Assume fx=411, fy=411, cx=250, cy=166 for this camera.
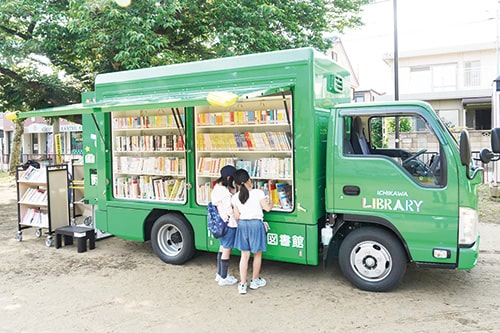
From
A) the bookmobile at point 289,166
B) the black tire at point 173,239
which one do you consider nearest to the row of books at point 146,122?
the bookmobile at point 289,166

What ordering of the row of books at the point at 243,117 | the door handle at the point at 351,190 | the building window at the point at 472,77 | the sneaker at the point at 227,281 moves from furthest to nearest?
the building window at the point at 472,77 < the row of books at the point at 243,117 < the sneaker at the point at 227,281 < the door handle at the point at 351,190

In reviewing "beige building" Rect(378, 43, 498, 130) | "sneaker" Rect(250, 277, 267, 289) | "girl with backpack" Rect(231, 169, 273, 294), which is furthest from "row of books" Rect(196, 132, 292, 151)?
"beige building" Rect(378, 43, 498, 130)

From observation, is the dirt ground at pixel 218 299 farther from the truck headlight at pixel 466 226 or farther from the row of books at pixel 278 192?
the row of books at pixel 278 192

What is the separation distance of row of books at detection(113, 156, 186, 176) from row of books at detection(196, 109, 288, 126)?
0.73 m

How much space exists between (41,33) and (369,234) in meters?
9.85

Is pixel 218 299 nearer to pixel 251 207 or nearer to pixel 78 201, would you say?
pixel 251 207

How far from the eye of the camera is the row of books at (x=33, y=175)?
7.76 meters

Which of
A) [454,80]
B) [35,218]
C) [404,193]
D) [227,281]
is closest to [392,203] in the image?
[404,193]

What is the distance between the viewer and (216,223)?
17.1 feet

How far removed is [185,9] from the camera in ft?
34.6

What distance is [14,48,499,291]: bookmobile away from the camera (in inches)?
182

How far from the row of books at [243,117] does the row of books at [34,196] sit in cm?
371

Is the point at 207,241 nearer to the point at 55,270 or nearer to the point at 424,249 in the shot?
the point at 55,270

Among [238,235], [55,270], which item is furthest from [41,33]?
[238,235]
